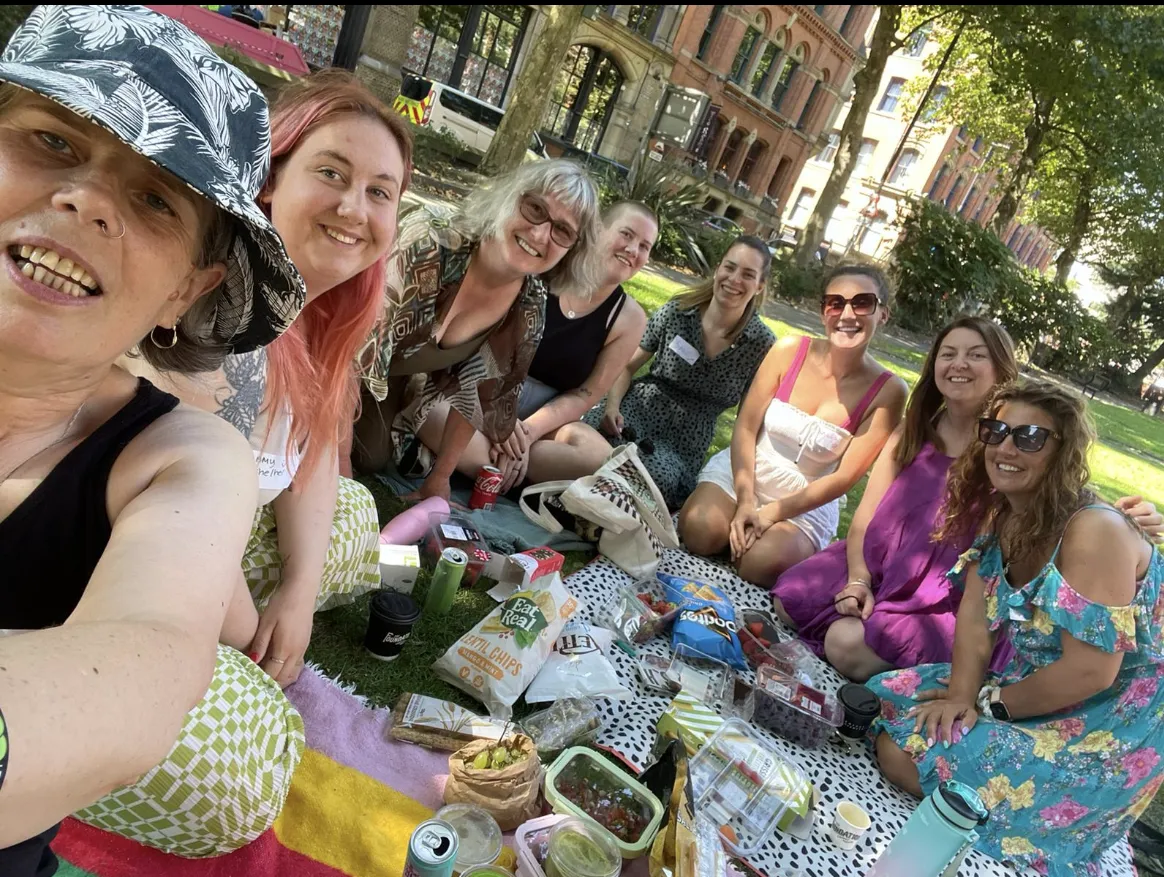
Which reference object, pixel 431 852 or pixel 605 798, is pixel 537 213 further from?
pixel 431 852

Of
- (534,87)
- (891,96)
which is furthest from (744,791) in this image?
(891,96)

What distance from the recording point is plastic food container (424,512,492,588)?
312 centimetres

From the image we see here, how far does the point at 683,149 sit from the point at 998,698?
2823cm

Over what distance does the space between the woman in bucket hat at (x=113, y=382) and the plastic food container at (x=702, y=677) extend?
2.11 m

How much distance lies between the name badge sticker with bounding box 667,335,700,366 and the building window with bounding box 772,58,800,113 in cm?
3279

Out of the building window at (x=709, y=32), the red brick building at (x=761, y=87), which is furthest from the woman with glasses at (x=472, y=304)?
the building window at (x=709, y=32)

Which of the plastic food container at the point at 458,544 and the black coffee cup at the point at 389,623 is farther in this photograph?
the plastic food container at the point at 458,544

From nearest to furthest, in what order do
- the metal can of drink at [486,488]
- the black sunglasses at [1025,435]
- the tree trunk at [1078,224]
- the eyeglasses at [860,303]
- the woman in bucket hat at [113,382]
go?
the woman in bucket hat at [113,382] < the black sunglasses at [1025,435] < the metal can of drink at [486,488] < the eyeglasses at [860,303] < the tree trunk at [1078,224]

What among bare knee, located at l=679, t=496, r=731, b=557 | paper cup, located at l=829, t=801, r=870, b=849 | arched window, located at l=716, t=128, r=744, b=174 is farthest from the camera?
arched window, located at l=716, t=128, r=744, b=174

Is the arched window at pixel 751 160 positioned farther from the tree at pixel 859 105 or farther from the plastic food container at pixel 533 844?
the plastic food container at pixel 533 844

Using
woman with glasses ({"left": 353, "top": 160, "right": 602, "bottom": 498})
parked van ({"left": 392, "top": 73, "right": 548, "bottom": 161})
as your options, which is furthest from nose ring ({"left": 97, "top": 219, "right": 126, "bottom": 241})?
parked van ({"left": 392, "top": 73, "right": 548, "bottom": 161})

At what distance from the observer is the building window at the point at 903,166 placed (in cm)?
3964

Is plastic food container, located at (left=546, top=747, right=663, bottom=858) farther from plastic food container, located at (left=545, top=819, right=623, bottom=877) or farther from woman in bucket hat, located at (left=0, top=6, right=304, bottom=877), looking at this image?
woman in bucket hat, located at (left=0, top=6, right=304, bottom=877)

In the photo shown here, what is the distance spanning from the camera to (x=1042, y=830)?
2.50 meters
